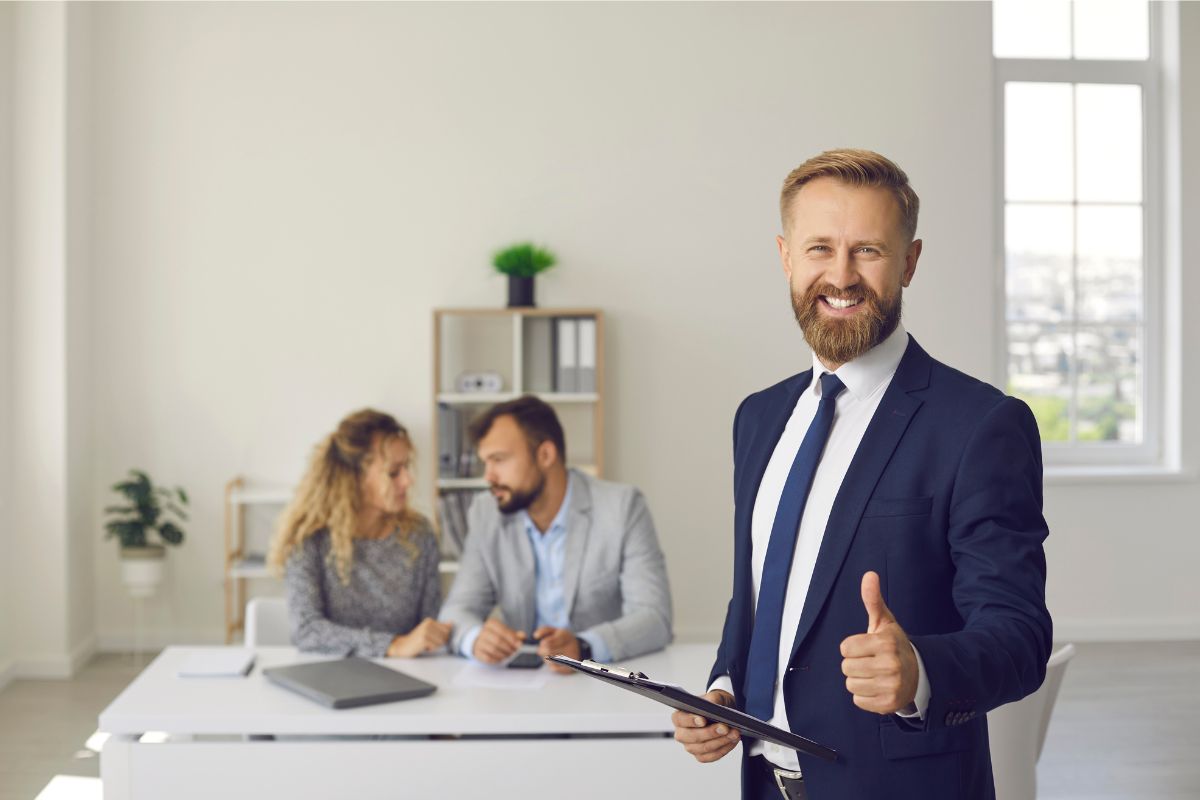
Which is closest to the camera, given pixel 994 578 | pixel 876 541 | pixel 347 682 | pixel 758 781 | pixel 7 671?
pixel 994 578

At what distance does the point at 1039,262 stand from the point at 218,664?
16.3ft

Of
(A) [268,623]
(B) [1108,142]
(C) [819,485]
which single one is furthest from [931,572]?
(B) [1108,142]

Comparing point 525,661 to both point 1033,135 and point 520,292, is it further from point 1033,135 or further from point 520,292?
point 1033,135

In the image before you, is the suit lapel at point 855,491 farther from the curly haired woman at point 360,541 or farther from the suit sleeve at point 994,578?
the curly haired woman at point 360,541

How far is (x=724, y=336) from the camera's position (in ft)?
18.7

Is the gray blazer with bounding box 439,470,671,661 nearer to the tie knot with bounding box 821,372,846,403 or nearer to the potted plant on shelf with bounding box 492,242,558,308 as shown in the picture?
the tie knot with bounding box 821,372,846,403

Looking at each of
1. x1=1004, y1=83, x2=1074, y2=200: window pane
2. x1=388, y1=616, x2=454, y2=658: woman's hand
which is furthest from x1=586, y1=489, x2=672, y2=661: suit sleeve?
x1=1004, y1=83, x2=1074, y2=200: window pane

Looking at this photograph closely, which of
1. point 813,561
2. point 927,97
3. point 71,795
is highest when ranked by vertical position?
point 927,97

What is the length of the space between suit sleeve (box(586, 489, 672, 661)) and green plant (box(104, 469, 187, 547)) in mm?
2917

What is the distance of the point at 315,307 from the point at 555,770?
3.72 metres

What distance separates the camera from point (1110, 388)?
→ 6.23 metres

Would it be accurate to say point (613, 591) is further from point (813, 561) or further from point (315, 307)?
A: point (315, 307)

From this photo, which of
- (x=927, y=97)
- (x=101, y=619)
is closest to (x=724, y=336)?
(x=927, y=97)

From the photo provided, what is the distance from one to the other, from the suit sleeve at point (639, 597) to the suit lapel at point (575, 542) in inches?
4.4
